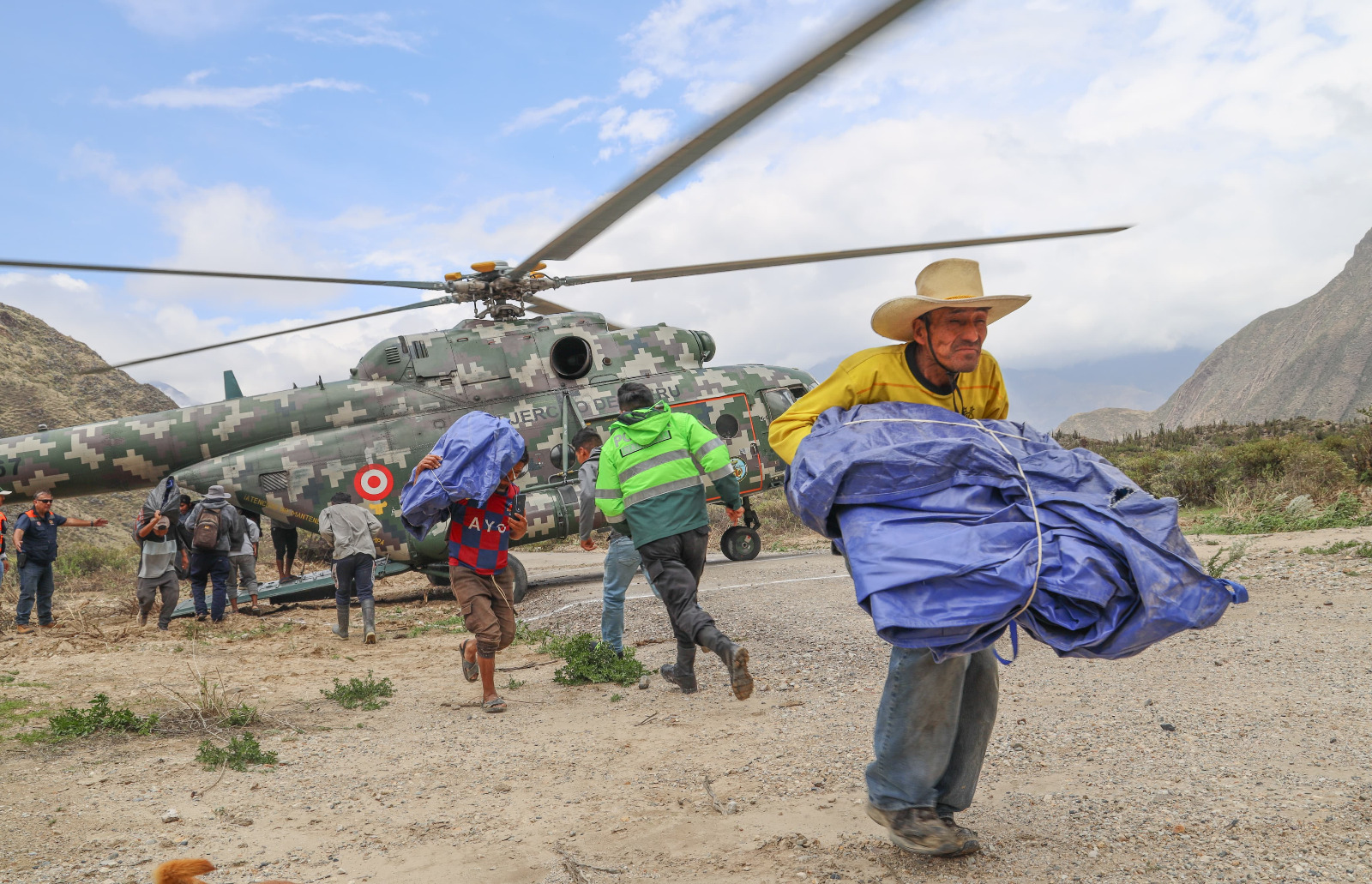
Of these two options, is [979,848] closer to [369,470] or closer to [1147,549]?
[1147,549]

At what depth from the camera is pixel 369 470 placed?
1177 centimetres

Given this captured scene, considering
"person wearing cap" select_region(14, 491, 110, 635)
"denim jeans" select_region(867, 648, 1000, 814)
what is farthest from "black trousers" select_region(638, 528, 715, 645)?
"person wearing cap" select_region(14, 491, 110, 635)

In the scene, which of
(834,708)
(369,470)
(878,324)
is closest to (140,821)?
(834,708)

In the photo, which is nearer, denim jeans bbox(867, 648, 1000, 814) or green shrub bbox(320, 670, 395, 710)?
denim jeans bbox(867, 648, 1000, 814)

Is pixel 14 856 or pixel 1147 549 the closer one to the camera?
pixel 1147 549

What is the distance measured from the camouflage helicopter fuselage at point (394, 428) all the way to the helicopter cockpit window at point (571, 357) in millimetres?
17

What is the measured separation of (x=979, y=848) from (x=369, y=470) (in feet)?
33.4

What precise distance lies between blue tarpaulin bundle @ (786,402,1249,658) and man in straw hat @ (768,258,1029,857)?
305mm

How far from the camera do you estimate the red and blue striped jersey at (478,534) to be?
593cm

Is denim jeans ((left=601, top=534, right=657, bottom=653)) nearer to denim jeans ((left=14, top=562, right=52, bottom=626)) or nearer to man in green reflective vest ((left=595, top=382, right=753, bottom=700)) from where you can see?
man in green reflective vest ((left=595, top=382, right=753, bottom=700))

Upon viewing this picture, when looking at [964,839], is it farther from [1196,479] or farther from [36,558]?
[1196,479]

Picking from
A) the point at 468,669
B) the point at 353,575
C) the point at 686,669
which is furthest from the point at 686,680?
the point at 353,575

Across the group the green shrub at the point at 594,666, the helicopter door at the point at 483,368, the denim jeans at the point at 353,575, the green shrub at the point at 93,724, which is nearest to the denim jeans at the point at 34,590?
the denim jeans at the point at 353,575

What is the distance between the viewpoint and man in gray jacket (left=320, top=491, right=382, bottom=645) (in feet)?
30.4
